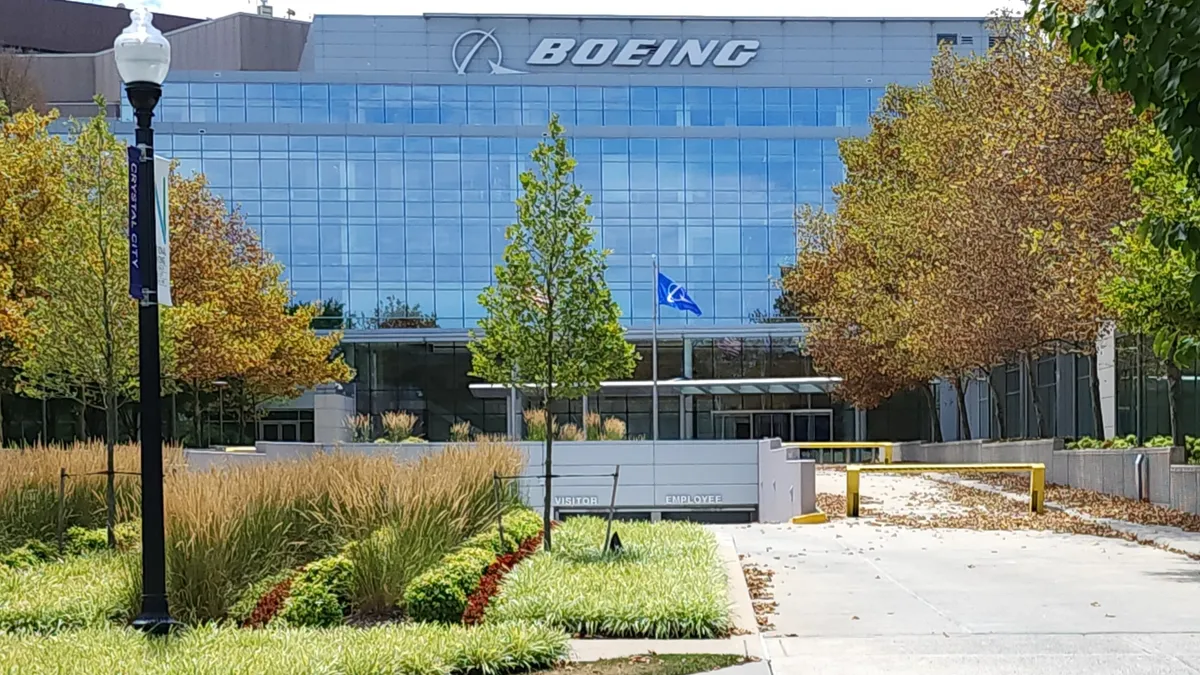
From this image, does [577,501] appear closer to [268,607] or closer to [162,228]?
[268,607]

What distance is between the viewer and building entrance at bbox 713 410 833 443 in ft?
203

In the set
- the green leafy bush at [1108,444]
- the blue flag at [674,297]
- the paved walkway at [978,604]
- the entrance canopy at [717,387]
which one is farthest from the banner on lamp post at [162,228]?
the entrance canopy at [717,387]

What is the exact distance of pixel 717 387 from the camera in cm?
5900

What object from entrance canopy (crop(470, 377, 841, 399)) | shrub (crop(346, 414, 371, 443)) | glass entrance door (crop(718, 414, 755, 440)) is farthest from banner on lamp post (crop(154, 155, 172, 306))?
glass entrance door (crop(718, 414, 755, 440))

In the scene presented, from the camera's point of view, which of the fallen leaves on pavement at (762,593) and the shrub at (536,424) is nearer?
the fallen leaves on pavement at (762,593)

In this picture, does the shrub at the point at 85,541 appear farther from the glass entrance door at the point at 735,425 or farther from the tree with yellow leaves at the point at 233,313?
the glass entrance door at the point at 735,425

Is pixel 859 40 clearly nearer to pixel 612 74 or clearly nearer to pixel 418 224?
pixel 612 74

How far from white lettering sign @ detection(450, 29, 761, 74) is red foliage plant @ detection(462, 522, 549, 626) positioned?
58837mm

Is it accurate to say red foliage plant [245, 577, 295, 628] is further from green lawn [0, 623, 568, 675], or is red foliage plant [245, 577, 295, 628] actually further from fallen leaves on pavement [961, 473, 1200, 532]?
fallen leaves on pavement [961, 473, 1200, 532]

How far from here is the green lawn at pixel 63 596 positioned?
10094 millimetres

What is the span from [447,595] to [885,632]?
344 centimetres

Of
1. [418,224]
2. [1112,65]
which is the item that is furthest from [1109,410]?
[418,224]

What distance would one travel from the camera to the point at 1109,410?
3341 cm

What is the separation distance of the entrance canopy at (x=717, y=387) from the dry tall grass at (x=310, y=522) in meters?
44.2
